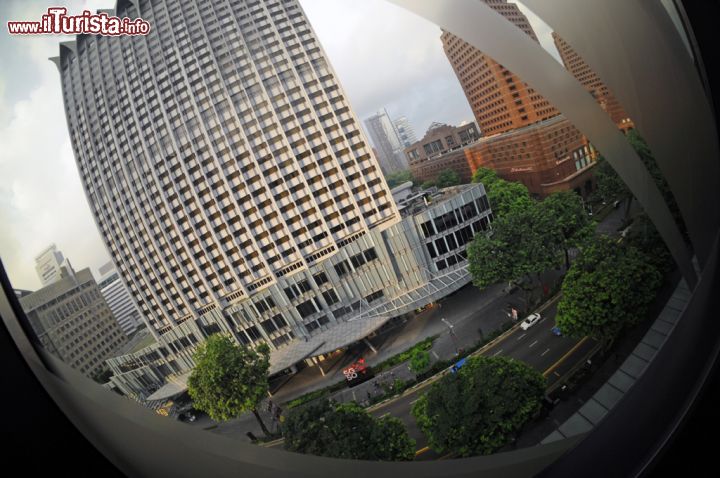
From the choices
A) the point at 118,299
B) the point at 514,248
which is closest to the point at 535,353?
the point at 514,248

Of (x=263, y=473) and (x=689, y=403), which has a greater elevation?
(x=263, y=473)

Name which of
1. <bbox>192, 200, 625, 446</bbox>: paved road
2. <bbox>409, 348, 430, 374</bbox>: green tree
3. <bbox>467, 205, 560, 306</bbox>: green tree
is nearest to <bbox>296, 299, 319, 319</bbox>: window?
<bbox>192, 200, 625, 446</bbox>: paved road

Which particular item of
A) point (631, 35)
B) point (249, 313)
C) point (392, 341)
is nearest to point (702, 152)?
point (631, 35)

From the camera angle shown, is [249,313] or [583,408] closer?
[583,408]

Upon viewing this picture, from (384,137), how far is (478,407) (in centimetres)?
189

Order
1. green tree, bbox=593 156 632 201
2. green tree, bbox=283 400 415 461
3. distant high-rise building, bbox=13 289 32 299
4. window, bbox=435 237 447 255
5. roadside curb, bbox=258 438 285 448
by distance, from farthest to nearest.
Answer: window, bbox=435 237 447 255, green tree, bbox=593 156 632 201, roadside curb, bbox=258 438 285 448, green tree, bbox=283 400 415 461, distant high-rise building, bbox=13 289 32 299

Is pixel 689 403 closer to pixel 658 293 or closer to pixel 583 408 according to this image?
pixel 583 408

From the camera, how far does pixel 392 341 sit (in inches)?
78.8

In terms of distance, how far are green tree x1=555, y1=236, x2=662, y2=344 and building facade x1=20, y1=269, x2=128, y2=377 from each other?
117 inches

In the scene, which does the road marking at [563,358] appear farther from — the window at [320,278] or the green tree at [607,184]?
the window at [320,278]

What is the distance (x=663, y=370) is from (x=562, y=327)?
0.52 meters

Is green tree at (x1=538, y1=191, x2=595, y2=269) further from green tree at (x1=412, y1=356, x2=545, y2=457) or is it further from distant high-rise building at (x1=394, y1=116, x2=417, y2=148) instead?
distant high-rise building at (x1=394, y1=116, x2=417, y2=148)

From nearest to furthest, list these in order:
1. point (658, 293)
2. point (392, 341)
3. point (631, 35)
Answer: point (631, 35) < point (658, 293) < point (392, 341)

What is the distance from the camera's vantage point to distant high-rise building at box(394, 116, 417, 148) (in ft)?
6.15
